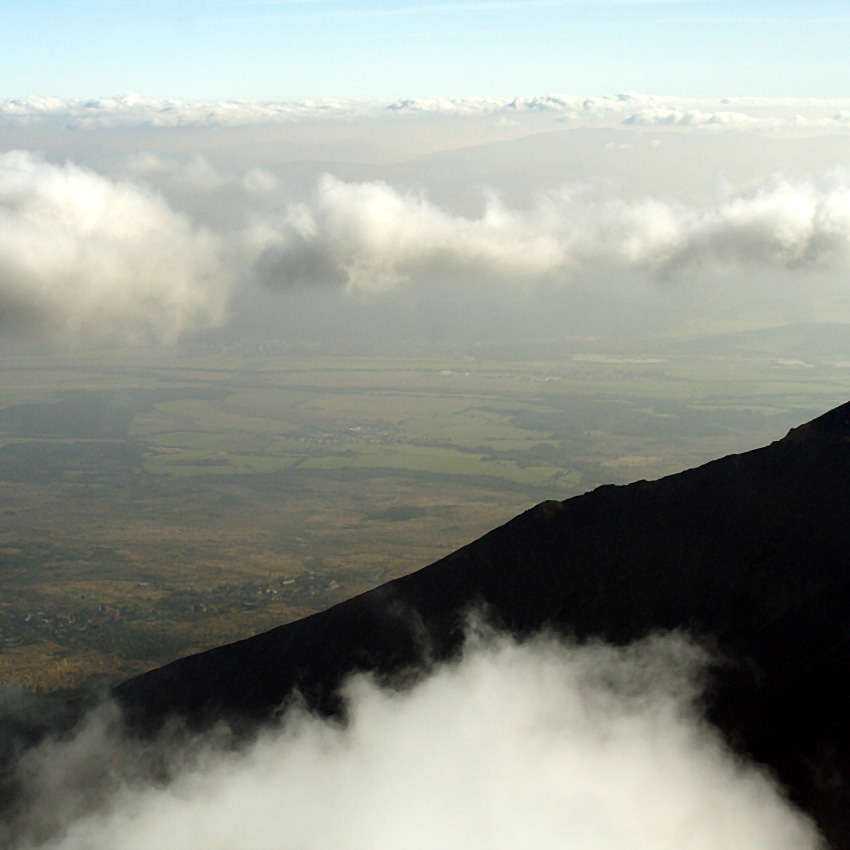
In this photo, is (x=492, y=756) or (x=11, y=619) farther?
(x=11, y=619)

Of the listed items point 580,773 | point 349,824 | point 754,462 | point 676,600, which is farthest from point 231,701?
point 754,462

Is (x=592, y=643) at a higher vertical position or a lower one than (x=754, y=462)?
lower

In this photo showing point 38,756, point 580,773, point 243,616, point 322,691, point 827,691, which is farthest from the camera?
point 243,616

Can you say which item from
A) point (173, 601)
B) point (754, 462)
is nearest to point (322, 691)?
point (754, 462)

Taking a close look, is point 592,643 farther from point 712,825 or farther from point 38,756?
point 38,756

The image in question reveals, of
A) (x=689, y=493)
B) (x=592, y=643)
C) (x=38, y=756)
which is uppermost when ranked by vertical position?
(x=689, y=493)

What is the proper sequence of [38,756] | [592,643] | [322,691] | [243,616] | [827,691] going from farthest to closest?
[243,616], [38,756], [322,691], [592,643], [827,691]

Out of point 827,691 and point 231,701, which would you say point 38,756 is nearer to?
point 231,701
